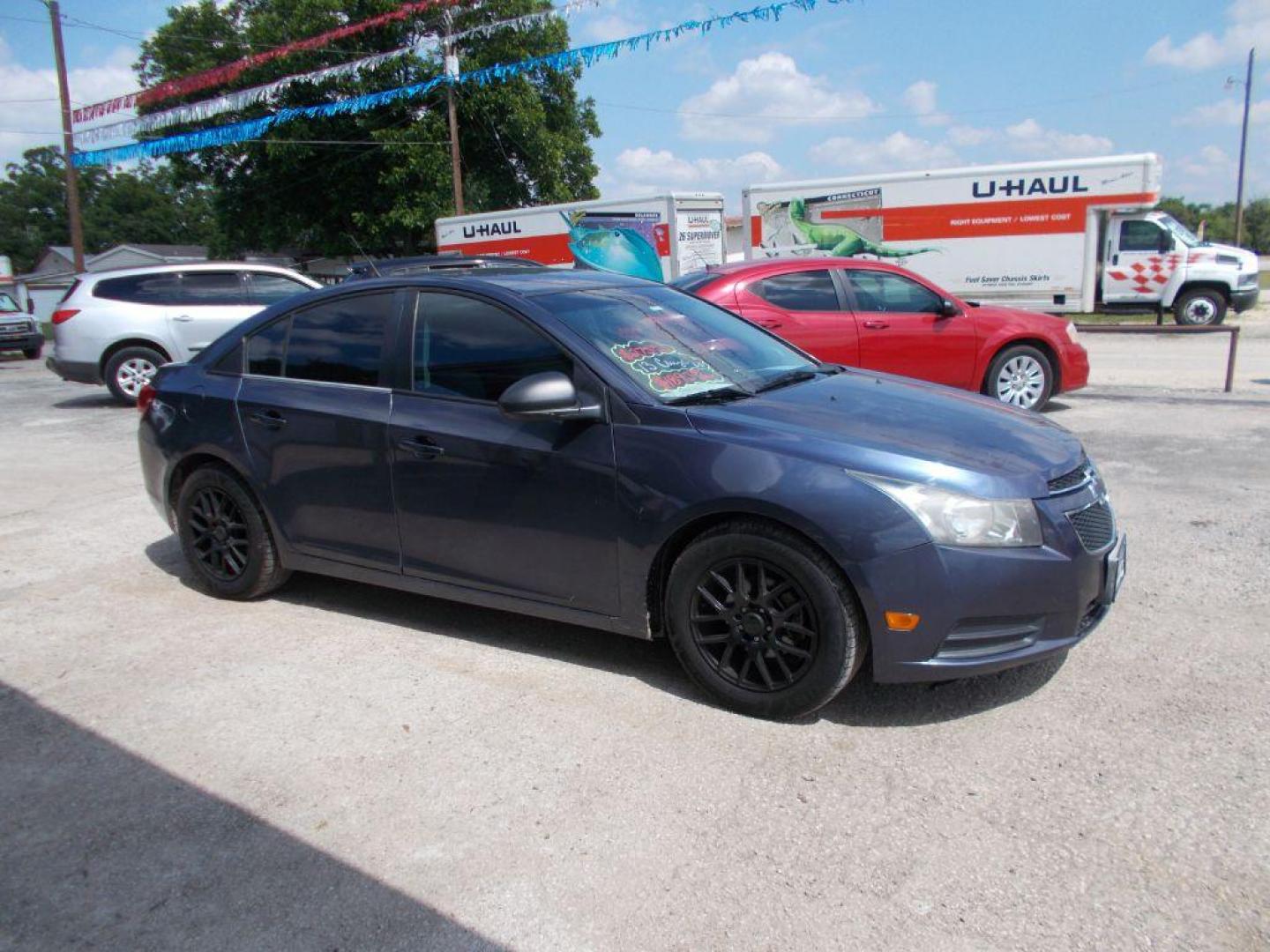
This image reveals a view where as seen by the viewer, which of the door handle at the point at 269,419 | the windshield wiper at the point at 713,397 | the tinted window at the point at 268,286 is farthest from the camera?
the tinted window at the point at 268,286

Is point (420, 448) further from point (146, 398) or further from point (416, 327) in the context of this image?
point (146, 398)

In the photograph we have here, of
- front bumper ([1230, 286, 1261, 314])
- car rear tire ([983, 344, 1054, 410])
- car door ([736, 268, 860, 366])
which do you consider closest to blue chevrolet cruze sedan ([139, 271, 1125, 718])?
car door ([736, 268, 860, 366])

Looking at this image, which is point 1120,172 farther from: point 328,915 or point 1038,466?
point 328,915

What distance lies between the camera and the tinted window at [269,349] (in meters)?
4.74

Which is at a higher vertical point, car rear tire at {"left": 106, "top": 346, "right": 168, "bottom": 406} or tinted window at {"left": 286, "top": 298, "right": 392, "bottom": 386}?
tinted window at {"left": 286, "top": 298, "right": 392, "bottom": 386}

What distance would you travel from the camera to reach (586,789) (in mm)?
3105

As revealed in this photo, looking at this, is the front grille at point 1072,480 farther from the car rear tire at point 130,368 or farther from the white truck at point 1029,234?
the white truck at point 1029,234

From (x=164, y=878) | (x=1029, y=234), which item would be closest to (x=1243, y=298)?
(x=1029, y=234)

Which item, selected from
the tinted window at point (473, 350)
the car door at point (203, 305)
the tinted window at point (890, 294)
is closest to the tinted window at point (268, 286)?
the car door at point (203, 305)

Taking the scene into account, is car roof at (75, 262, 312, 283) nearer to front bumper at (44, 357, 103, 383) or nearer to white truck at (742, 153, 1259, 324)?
front bumper at (44, 357, 103, 383)

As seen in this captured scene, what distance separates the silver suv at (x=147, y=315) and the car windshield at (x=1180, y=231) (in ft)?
49.9

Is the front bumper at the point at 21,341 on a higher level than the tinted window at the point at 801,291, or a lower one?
lower

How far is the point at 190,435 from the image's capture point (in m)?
4.91

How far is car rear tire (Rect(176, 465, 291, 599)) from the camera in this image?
478cm
